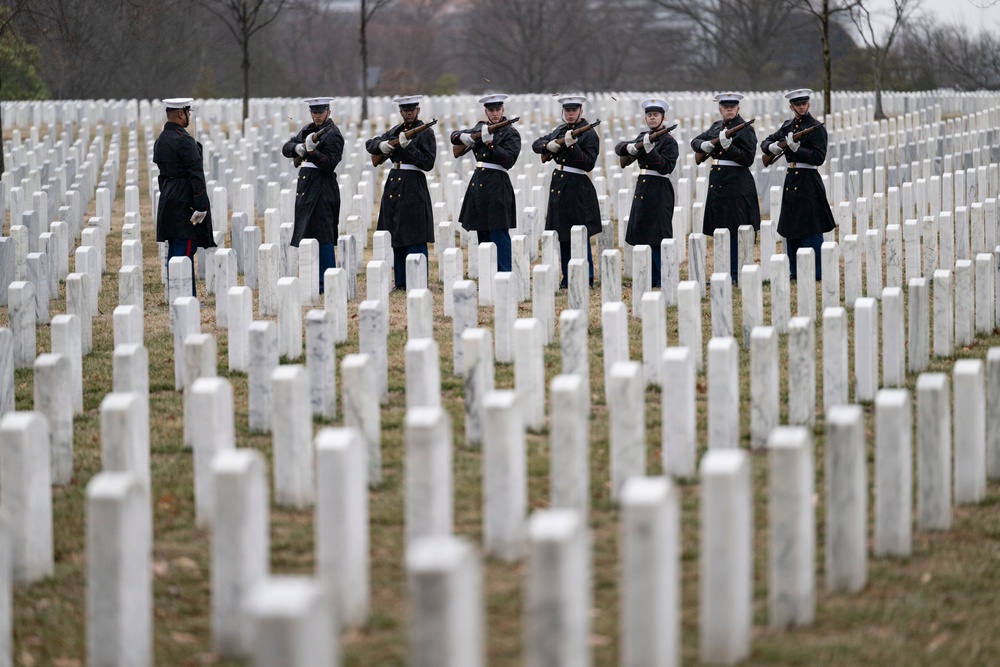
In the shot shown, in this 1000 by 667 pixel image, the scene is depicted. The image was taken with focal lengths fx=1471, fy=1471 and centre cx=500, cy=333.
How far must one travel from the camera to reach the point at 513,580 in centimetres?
445

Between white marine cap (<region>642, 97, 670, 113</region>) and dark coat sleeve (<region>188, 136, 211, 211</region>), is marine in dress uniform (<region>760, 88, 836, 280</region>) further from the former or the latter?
dark coat sleeve (<region>188, 136, 211, 211</region>)

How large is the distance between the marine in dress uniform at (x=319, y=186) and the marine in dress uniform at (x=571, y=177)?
59.0 inches

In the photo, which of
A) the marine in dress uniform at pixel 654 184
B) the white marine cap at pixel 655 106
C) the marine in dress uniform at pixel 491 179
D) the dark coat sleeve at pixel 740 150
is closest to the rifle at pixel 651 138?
the marine in dress uniform at pixel 654 184

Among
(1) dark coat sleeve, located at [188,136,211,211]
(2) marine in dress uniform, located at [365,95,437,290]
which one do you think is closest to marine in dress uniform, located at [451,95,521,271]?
(2) marine in dress uniform, located at [365,95,437,290]

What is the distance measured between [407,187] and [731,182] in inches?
97.4

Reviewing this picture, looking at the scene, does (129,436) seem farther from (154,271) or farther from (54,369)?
(154,271)

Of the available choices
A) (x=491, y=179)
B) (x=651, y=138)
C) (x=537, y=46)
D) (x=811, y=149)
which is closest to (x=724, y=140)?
(x=651, y=138)

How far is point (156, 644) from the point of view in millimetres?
4086

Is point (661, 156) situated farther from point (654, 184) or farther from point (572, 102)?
point (572, 102)

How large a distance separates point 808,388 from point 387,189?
523 cm

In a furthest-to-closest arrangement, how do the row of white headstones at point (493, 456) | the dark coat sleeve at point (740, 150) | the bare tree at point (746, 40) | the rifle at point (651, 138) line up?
the bare tree at point (746, 40), the dark coat sleeve at point (740, 150), the rifle at point (651, 138), the row of white headstones at point (493, 456)

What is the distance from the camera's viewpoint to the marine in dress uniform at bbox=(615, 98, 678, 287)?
417 inches

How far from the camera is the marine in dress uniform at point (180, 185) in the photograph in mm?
10133

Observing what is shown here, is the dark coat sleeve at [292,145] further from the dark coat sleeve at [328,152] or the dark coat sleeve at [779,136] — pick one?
the dark coat sleeve at [779,136]
